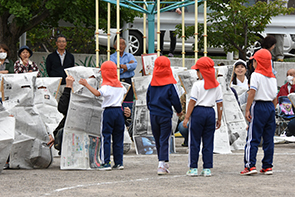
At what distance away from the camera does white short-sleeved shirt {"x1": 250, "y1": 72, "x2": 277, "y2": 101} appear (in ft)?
25.3

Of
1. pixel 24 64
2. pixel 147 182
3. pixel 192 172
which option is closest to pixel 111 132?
pixel 192 172

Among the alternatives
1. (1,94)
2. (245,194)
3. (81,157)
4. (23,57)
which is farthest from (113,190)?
(23,57)

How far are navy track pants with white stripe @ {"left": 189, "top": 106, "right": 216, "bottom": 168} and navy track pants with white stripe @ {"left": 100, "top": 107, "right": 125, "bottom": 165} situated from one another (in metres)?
1.17

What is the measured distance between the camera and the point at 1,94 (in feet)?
27.6

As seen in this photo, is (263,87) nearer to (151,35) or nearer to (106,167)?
(106,167)

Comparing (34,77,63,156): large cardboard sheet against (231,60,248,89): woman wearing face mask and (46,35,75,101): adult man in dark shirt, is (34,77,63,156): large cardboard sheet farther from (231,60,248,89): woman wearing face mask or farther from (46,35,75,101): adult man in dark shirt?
(231,60,248,89): woman wearing face mask

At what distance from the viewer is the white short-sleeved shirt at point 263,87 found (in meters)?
7.73

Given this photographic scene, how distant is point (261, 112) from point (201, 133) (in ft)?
2.69

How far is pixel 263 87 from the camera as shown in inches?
305

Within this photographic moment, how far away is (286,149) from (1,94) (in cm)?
536

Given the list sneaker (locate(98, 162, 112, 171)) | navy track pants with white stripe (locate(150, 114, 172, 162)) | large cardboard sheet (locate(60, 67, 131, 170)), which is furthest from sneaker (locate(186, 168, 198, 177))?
large cardboard sheet (locate(60, 67, 131, 170))

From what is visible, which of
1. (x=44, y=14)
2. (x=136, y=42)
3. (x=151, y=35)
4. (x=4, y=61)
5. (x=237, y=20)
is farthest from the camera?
(x=136, y=42)

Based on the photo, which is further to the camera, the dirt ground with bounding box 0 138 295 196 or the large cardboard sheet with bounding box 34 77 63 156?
the large cardboard sheet with bounding box 34 77 63 156

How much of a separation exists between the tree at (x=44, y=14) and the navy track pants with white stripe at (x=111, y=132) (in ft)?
21.1
